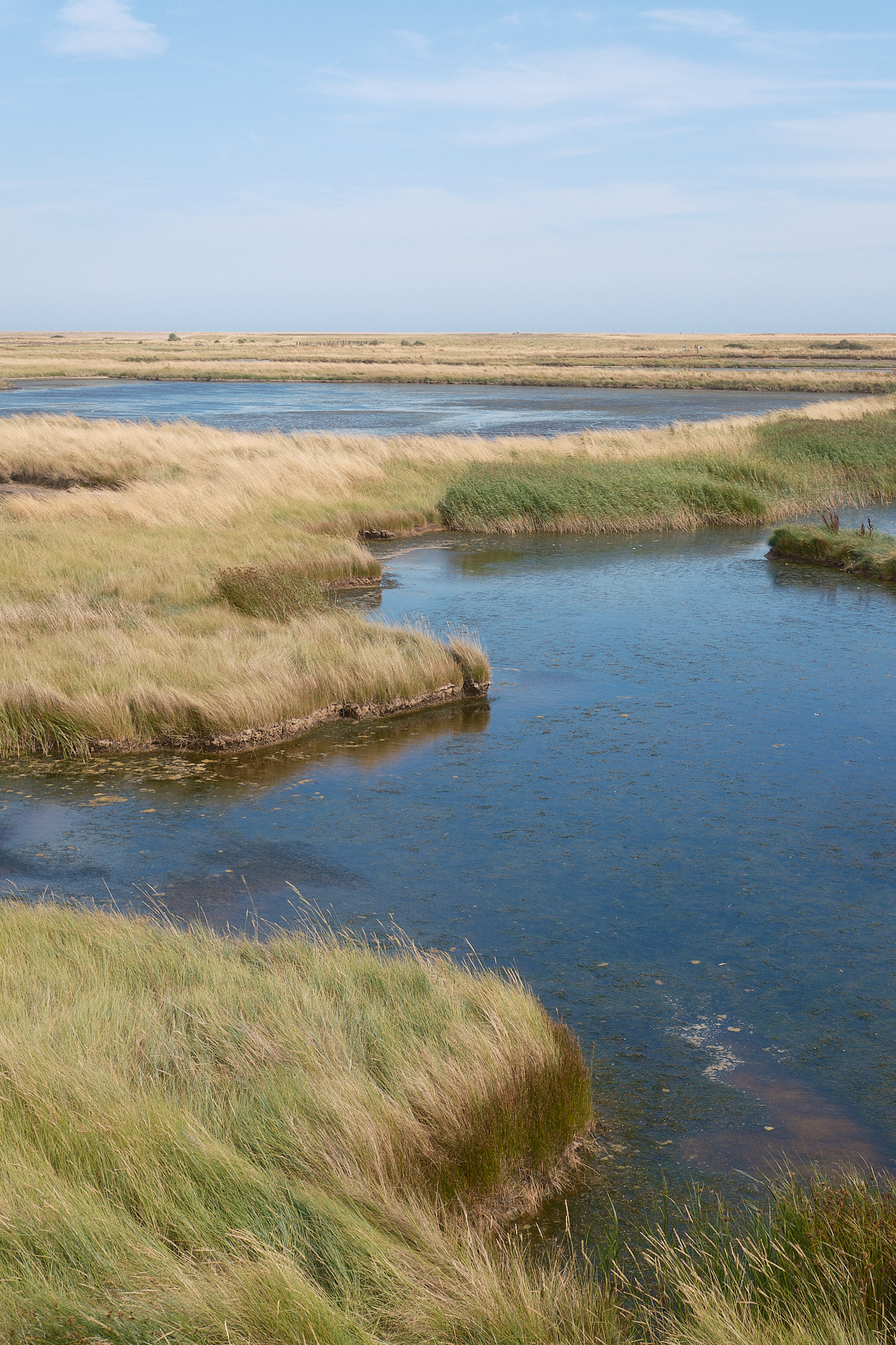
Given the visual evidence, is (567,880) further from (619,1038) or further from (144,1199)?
(144,1199)

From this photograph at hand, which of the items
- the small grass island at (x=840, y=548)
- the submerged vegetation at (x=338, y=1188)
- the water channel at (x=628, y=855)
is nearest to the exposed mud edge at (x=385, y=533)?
the small grass island at (x=840, y=548)

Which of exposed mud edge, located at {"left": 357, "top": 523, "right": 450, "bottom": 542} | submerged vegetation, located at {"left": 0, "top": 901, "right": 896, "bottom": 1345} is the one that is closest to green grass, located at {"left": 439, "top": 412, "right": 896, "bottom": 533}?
exposed mud edge, located at {"left": 357, "top": 523, "right": 450, "bottom": 542}

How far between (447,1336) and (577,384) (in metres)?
74.4

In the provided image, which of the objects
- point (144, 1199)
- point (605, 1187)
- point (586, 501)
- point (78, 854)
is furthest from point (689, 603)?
point (144, 1199)

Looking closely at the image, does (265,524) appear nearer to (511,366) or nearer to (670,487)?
(670,487)

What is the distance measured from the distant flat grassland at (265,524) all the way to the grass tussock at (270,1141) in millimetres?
4949

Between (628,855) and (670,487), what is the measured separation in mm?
17161

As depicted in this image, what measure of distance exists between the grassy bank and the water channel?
184 inches

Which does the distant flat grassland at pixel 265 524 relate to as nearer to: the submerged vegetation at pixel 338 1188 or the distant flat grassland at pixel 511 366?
the submerged vegetation at pixel 338 1188

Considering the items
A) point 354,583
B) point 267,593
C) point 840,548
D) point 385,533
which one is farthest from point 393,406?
point 267,593

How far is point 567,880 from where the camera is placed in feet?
24.1

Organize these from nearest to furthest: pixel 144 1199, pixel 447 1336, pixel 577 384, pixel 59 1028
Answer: pixel 447 1336 → pixel 144 1199 → pixel 59 1028 → pixel 577 384

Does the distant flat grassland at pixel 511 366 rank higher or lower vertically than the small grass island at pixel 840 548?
higher

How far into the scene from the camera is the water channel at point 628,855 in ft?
17.0
